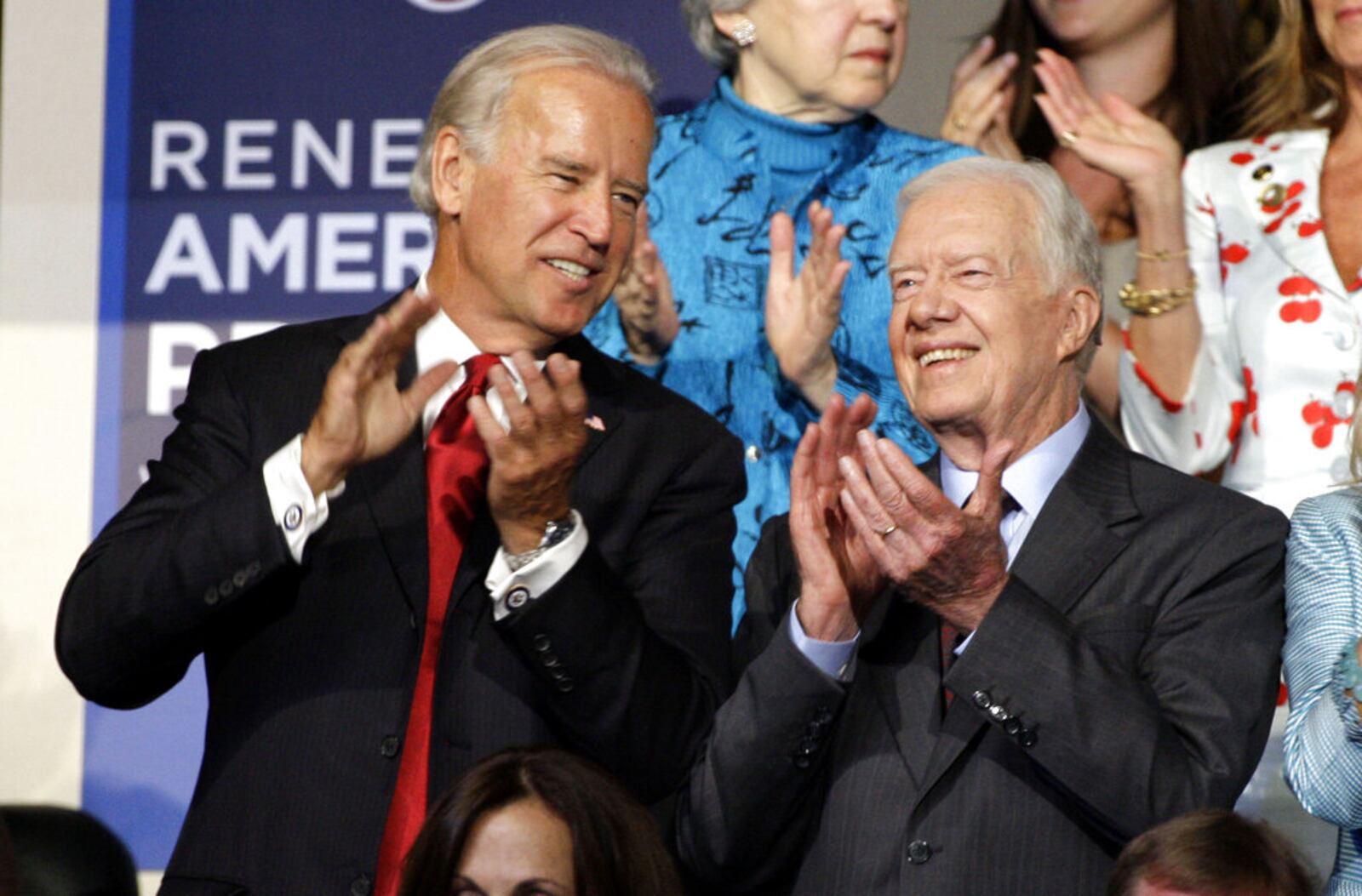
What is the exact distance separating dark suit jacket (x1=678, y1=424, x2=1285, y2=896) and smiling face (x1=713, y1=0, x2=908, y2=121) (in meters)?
1.16

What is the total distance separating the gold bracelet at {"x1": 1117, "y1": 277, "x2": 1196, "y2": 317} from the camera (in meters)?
3.41

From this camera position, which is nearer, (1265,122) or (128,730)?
(1265,122)

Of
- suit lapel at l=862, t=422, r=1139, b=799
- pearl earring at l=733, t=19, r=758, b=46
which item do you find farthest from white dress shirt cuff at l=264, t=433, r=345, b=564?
pearl earring at l=733, t=19, r=758, b=46

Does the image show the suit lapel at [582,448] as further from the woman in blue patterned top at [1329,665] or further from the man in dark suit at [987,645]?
the woman in blue patterned top at [1329,665]

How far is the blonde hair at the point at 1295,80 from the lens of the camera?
3545 mm

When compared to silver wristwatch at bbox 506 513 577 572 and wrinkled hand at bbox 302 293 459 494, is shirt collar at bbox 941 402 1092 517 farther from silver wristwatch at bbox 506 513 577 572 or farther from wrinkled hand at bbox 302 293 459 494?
wrinkled hand at bbox 302 293 459 494

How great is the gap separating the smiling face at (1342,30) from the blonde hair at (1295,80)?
0.08 metres

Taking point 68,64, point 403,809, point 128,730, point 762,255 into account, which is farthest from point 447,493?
point 68,64

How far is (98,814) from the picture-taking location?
12.9 ft

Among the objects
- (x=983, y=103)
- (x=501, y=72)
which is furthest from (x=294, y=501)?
(x=983, y=103)

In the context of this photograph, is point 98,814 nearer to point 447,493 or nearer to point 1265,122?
point 447,493

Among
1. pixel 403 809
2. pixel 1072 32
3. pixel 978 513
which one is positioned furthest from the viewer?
pixel 1072 32

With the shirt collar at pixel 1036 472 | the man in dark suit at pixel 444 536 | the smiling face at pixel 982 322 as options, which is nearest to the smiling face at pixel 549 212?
the man in dark suit at pixel 444 536

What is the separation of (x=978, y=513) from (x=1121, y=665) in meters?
0.26
